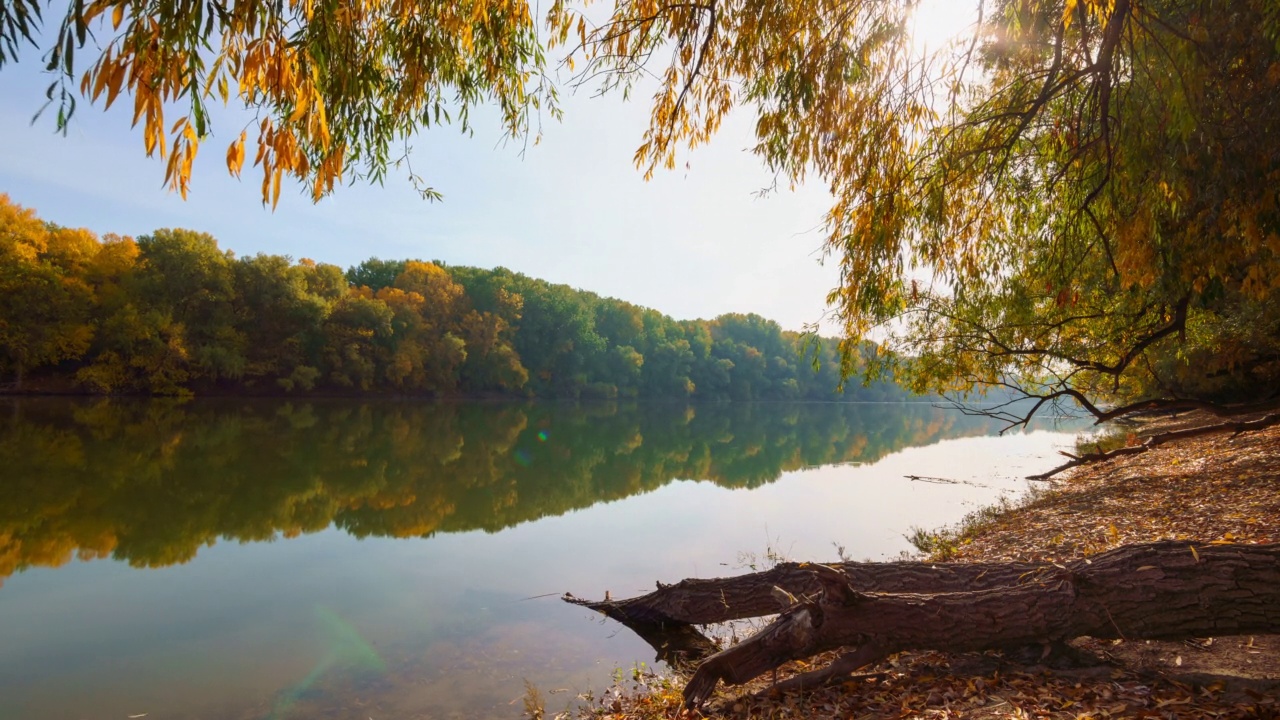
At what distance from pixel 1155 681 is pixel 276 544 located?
9.44 m

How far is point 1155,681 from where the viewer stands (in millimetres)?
3078

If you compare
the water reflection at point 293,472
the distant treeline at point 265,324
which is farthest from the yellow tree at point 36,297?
the water reflection at point 293,472

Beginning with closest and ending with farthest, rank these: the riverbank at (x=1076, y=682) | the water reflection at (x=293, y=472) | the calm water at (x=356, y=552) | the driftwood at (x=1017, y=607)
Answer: the riverbank at (x=1076, y=682)
the driftwood at (x=1017, y=607)
the calm water at (x=356, y=552)
the water reflection at (x=293, y=472)

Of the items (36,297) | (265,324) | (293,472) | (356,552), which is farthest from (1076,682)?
(265,324)

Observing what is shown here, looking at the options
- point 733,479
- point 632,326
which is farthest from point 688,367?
point 733,479

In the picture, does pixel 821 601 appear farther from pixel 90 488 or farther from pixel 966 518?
pixel 90 488

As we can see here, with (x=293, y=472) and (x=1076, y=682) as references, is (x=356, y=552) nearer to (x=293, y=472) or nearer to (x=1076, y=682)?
(x=293, y=472)

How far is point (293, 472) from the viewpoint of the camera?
13969 mm

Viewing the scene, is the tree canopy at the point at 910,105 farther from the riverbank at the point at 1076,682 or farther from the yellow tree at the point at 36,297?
the yellow tree at the point at 36,297

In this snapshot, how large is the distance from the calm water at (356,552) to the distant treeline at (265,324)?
8.34 meters

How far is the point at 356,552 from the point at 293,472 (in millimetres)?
6715

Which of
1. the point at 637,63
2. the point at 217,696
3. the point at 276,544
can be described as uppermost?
the point at 637,63

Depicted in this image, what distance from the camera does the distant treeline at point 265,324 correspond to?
31953 mm

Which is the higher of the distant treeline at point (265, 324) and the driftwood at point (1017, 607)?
the distant treeline at point (265, 324)
